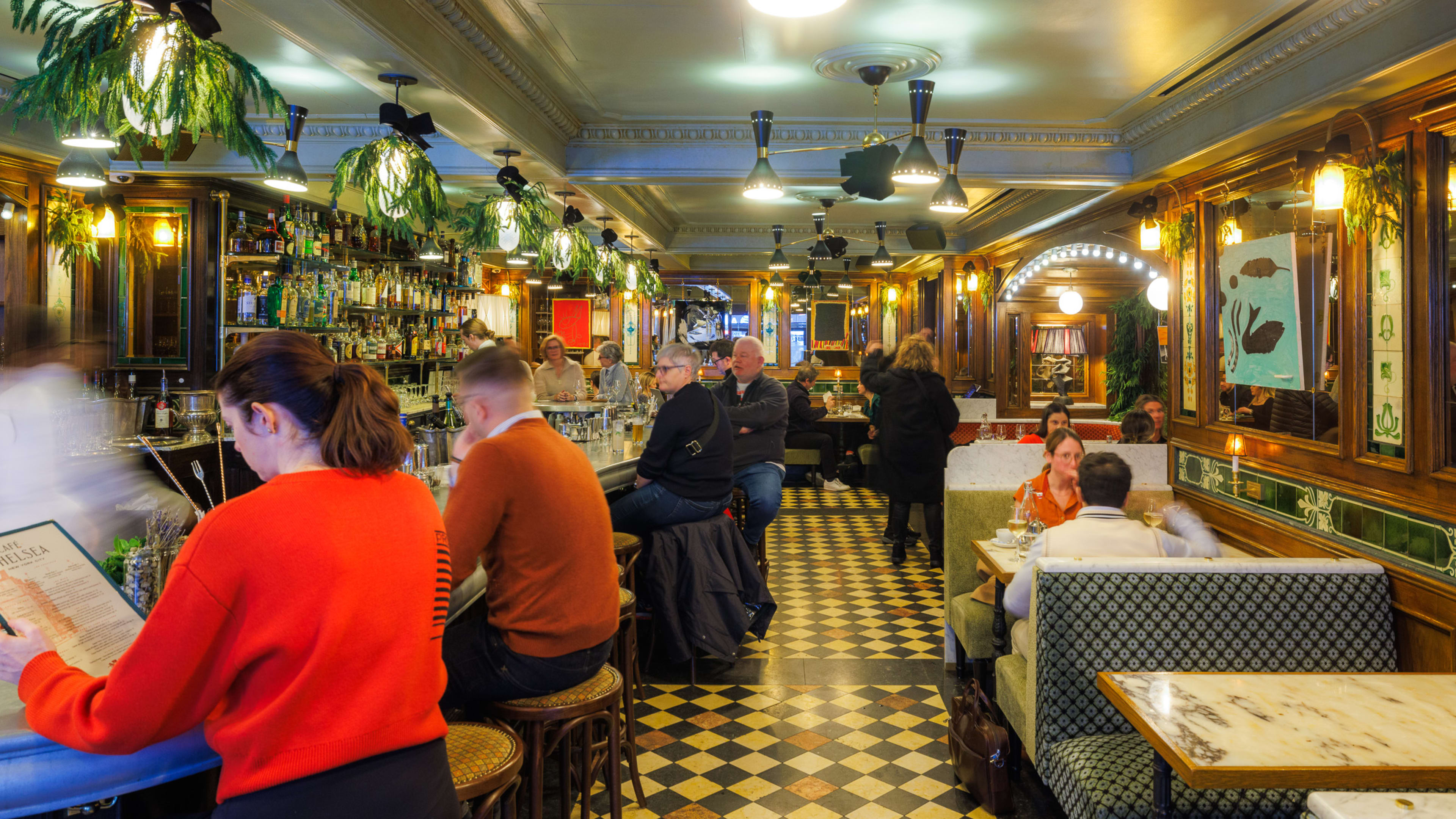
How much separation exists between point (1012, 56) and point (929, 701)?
3.47 metres

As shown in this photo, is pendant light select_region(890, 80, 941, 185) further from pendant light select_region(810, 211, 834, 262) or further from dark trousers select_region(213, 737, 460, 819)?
pendant light select_region(810, 211, 834, 262)

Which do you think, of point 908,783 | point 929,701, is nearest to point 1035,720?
point 908,783

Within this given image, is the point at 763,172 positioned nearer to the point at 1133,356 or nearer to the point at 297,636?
the point at 297,636

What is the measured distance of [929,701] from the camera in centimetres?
450

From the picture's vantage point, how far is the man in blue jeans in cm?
587

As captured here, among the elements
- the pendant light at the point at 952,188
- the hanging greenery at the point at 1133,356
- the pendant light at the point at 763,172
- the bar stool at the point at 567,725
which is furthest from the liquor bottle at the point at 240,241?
the hanging greenery at the point at 1133,356

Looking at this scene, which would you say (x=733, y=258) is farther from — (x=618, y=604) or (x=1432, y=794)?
(x=1432, y=794)

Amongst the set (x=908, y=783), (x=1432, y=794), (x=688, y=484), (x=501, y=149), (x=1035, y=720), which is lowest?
(x=908, y=783)

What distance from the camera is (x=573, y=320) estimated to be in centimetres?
1748

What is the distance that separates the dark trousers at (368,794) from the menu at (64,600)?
412mm

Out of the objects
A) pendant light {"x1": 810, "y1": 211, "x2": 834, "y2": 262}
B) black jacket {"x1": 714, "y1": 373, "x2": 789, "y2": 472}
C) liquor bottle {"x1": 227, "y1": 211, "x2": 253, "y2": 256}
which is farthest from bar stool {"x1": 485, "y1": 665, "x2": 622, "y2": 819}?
pendant light {"x1": 810, "y1": 211, "x2": 834, "y2": 262}

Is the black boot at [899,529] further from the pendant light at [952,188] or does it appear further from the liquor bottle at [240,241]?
the liquor bottle at [240,241]

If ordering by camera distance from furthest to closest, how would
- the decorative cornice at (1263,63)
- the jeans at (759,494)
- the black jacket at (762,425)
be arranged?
the black jacket at (762,425)
the jeans at (759,494)
the decorative cornice at (1263,63)

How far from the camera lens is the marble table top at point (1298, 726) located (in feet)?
6.22
